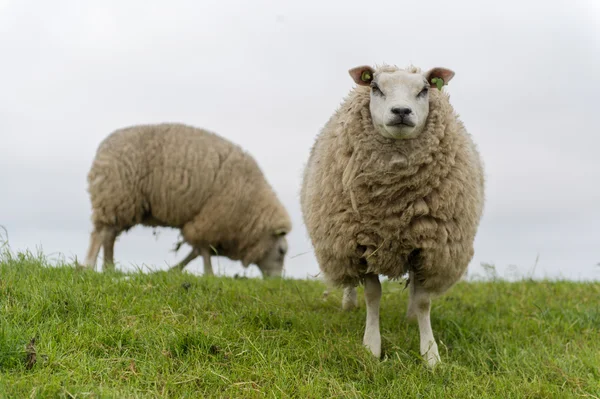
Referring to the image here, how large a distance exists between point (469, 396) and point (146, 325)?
7.28 feet

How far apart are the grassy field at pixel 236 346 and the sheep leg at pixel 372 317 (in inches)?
5.6

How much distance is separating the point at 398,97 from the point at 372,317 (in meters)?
1.66

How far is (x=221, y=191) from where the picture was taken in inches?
376

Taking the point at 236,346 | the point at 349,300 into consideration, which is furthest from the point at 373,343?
the point at 349,300

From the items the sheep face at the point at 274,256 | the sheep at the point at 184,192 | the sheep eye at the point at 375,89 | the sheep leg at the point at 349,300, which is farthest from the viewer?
the sheep face at the point at 274,256

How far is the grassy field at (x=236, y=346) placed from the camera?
373 cm

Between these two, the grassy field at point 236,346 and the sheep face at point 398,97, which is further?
the sheep face at point 398,97

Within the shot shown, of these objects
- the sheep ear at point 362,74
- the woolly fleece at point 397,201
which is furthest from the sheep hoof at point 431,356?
the sheep ear at point 362,74

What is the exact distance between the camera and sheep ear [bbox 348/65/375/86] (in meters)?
4.73

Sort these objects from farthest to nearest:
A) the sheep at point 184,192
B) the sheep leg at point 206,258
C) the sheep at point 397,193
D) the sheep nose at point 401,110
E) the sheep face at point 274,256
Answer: the sheep face at point 274,256 < the sheep leg at point 206,258 < the sheep at point 184,192 < the sheep at point 397,193 < the sheep nose at point 401,110

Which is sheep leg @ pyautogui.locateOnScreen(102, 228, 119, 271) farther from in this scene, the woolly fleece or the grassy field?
the woolly fleece

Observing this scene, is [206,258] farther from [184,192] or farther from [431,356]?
[431,356]

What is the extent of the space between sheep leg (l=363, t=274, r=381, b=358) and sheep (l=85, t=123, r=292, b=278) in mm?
4573

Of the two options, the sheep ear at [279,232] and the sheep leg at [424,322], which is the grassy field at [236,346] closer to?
the sheep leg at [424,322]
